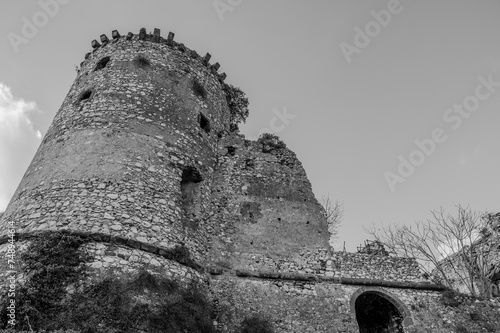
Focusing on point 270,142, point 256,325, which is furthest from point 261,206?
point 256,325

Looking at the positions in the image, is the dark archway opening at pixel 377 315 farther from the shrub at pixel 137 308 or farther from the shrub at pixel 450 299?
the shrub at pixel 137 308

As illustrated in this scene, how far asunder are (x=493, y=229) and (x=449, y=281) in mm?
3664

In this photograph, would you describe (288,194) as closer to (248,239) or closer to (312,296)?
(248,239)

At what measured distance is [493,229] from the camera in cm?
1712

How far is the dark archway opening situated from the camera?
11.2 m

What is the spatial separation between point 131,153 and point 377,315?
9.66m

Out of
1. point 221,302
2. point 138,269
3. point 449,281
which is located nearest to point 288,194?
point 221,302

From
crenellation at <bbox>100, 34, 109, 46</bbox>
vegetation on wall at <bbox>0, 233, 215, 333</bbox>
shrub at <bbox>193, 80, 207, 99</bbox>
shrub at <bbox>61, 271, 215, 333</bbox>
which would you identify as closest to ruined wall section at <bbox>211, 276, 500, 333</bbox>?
shrub at <bbox>61, 271, 215, 333</bbox>

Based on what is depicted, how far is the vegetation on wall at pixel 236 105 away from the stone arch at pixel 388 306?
8525 millimetres

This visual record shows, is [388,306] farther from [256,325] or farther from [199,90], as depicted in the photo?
[199,90]

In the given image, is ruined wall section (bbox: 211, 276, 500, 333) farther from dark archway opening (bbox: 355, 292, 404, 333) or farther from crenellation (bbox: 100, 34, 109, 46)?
crenellation (bbox: 100, 34, 109, 46)

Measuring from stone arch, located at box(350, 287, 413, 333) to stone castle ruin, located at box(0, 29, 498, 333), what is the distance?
0.13ft

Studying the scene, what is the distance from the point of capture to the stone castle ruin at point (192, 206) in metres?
8.84

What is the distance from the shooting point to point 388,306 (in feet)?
37.8
